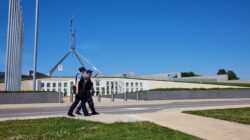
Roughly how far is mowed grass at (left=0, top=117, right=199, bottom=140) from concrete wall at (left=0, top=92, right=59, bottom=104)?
14.2 m

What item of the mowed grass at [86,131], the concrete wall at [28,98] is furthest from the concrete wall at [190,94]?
the mowed grass at [86,131]

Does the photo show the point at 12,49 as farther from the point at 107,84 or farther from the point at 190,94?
the point at 107,84

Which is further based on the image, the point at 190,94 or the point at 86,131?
the point at 190,94

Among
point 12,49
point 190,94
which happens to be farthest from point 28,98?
point 190,94

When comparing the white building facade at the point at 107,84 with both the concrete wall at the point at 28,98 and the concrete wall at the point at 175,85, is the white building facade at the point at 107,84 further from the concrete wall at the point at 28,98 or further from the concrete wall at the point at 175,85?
the concrete wall at the point at 28,98

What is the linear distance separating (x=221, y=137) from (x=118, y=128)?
253cm

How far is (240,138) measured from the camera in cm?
834

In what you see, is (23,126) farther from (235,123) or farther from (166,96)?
(166,96)

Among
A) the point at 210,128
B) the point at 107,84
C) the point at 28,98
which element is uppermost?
the point at 107,84

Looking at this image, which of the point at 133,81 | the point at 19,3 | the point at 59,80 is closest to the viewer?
the point at 19,3

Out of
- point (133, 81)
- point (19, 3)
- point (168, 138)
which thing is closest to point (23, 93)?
point (19, 3)

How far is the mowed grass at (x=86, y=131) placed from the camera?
7.70 m

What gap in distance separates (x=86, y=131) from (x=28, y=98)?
54.5 ft

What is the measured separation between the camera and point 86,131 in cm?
843
